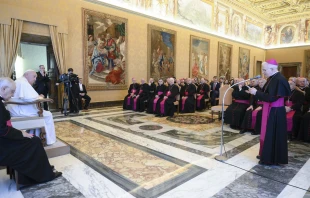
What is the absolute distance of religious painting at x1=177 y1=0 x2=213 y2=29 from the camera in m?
13.0

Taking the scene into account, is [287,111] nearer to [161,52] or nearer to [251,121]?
[251,121]

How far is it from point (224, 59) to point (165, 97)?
10671 millimetres

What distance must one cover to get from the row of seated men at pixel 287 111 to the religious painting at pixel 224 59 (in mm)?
10700

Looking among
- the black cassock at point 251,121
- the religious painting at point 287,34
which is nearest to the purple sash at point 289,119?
the black cassock at point 251,121

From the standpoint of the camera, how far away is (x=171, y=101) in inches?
307

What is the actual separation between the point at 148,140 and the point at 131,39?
7319mm

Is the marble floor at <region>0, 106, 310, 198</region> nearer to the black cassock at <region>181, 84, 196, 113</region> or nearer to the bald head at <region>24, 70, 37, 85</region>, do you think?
the bald head at <region>24, 70, 37, 85</region>

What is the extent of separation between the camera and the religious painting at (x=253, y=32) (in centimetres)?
1858

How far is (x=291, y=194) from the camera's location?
8.32ft

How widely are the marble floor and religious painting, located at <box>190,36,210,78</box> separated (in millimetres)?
9484

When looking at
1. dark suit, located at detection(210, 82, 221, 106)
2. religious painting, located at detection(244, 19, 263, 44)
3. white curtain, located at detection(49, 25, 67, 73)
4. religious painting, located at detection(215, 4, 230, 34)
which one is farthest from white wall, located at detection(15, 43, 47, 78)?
religious painting, located at detection(244, 19, 263, 44)

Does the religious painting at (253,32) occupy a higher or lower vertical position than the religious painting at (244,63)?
higher

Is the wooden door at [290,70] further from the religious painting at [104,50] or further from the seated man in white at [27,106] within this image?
the seated man in white at [27,106]

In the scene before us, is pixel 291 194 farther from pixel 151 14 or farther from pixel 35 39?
pixel 151 14
